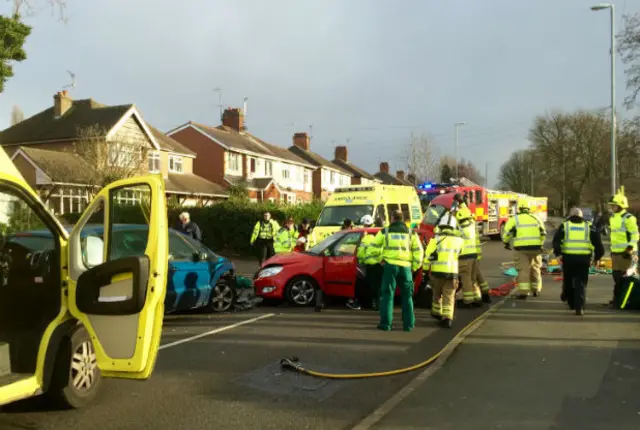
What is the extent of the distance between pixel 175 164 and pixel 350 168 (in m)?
34.3

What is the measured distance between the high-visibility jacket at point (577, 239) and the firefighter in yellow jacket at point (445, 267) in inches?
74.1

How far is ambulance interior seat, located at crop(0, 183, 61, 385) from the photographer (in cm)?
432

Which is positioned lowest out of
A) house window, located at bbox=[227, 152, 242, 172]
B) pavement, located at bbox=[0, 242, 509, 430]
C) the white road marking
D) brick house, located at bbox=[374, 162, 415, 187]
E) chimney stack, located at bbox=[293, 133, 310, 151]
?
pavement, located at bbox=[0, 242, 509, 430]

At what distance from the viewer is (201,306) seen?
9.04 metres

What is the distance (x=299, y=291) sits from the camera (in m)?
9.97

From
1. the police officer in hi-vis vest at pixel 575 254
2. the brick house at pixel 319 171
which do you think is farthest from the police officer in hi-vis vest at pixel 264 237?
the brick house at pixel 319 171

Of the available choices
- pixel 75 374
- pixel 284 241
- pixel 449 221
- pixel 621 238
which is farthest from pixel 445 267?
pixel 284 241

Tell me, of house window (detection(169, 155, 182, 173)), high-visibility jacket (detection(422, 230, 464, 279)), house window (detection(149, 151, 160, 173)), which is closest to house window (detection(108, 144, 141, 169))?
house window (detection(149, 151, 160, 173))

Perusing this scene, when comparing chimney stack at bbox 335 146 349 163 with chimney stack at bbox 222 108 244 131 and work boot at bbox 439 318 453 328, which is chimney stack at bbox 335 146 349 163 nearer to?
chimney stack at bbox 222 108 244 131

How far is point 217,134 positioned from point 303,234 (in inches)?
1098

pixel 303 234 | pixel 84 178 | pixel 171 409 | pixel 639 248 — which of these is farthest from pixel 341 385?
pixel 84 178

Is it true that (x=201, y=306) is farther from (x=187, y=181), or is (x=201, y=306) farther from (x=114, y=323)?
(x=187, y=181)

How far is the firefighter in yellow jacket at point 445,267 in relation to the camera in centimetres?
798

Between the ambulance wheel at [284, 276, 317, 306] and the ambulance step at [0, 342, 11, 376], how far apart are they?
19.6 ft
